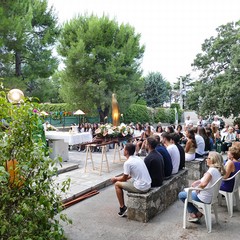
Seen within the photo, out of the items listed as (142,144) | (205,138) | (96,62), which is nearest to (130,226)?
(205,138)

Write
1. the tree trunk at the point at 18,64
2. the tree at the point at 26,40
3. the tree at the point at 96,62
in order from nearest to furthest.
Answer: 1. the tree at the point at 26,40
2. the tree trunk at the point at 18,64
3. the tree at the point at 96,62

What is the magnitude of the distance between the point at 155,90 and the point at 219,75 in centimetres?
2099

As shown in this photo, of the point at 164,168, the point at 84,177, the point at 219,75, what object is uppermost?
the point at 219,75

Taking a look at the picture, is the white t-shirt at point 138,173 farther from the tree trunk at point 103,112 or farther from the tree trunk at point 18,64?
the tree trunk at point 103,112

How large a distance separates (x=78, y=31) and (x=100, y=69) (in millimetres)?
3759

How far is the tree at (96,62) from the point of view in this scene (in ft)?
71.8

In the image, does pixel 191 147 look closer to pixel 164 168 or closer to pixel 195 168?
pixel 195 168

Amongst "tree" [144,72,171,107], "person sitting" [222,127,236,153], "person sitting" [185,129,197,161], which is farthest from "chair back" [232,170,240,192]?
"tree" [144,72,171,107]

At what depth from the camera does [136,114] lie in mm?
29578

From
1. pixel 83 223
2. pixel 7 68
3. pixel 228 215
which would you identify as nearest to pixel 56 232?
pixel 83 223

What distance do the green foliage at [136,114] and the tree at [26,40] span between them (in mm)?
11081

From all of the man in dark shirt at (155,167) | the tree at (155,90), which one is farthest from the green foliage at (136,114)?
the man in dark shirt at (155,167)

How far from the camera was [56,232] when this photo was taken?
8.41 feet

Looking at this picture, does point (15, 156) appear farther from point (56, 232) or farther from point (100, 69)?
point (100, 69)
